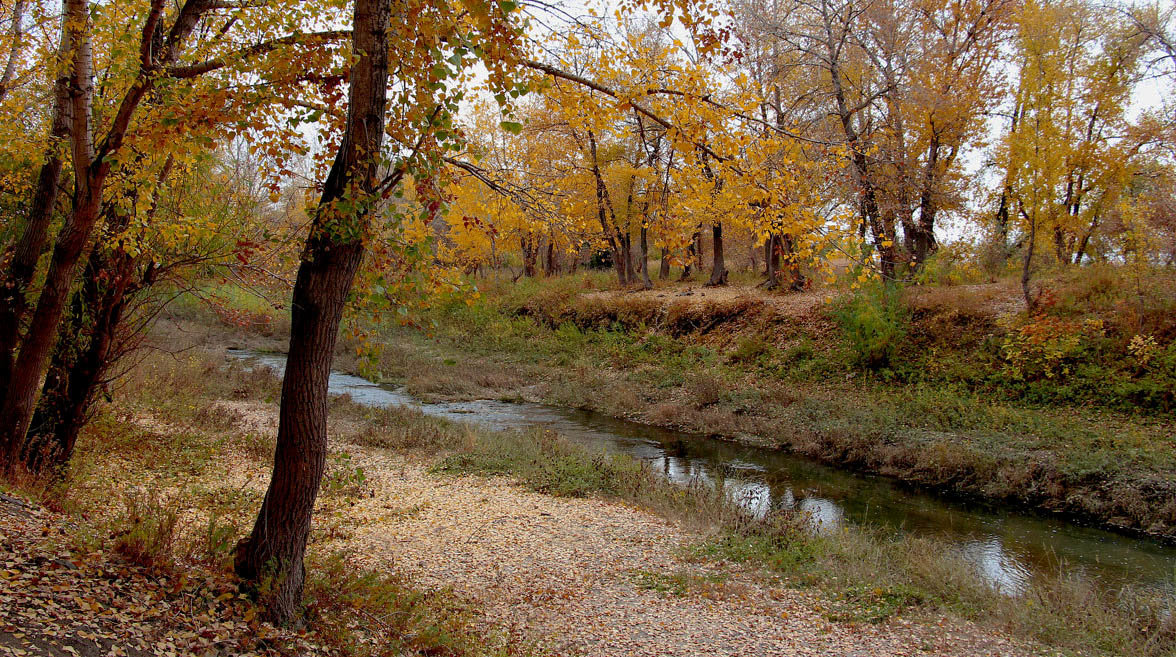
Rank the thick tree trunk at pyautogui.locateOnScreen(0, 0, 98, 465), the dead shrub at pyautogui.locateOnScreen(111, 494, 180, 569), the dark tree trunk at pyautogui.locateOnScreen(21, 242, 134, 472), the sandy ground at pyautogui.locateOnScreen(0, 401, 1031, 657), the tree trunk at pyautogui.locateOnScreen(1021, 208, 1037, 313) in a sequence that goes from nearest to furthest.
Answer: the sandy ground at pyautogui.locateOnScreen(0, 401, 1031, 657) → the dead shrub at pyautogui.locateOnScreen(111, 494, 180, 569) → the thick tree trunk at pyautogui.locateOnScreen(0, 0, 98, 465) → the dark tree trunk at pyautogui.locateOnScreen(21, 242, 134, 472) → the tree trunk at pyautogui.locateOnScreen(1021, 208, 1037, 313)

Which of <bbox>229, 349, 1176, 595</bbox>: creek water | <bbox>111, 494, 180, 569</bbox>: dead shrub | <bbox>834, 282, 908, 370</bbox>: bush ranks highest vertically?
<bbox>834, 282, 908, 370</bbox>: bush

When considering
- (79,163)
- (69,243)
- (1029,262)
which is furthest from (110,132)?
(1029,262)

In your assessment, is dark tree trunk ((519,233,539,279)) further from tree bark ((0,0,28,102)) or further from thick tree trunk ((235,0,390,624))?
thick tree trunk ((235,0,390,624))

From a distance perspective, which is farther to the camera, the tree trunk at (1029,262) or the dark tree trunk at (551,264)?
the dark tree trunk at (551,264)

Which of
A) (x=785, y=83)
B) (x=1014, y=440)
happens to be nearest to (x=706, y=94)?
(x=1014, y=440)

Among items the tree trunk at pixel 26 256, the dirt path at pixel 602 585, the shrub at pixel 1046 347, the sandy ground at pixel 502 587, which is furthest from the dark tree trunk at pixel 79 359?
the shrub at pixel 1046 347

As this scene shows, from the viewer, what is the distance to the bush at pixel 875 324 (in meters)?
16.8

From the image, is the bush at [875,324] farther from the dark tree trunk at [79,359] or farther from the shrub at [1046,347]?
the dark tree trunk at [79,359]

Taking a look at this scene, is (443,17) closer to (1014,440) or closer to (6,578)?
(6,578)

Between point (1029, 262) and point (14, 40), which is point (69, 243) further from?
point (1029, 262)

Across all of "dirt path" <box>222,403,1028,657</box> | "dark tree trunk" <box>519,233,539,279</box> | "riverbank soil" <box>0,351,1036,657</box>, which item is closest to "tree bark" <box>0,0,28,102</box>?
"riverbank soil" <box>0,351,1036,657</box>

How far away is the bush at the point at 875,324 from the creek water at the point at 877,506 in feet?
16.4

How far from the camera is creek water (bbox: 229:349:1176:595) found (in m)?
8.44

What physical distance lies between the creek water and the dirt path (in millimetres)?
2541
